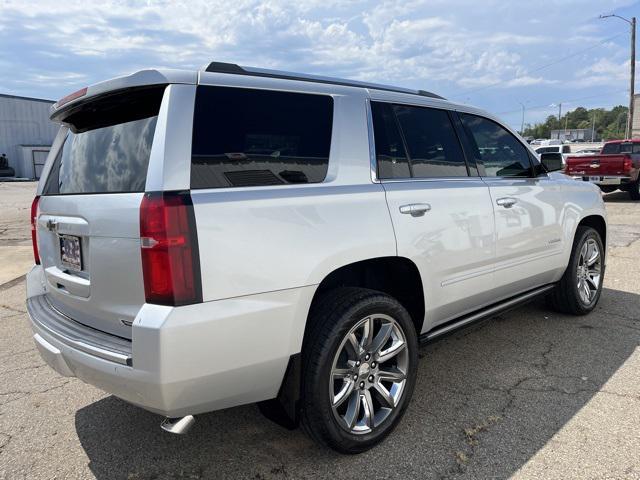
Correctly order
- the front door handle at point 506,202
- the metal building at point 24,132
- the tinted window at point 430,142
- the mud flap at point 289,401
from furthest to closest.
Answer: the metal building at point 24,132 < the front door handle at point 506,202 < the tinted window at point 430,142 < the mud flap at point 289,401

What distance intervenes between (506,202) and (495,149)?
0.51 m

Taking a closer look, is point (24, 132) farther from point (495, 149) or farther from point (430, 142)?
point (430, 142)

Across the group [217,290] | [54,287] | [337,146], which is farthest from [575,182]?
[54,287]

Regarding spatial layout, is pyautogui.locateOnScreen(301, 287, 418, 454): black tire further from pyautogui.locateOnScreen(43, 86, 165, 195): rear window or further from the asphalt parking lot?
pyautogui.locateOnScreen(43, 86, 165, 195): rear window

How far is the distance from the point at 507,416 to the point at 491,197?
4.69ft

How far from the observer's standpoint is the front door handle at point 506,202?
3592mm

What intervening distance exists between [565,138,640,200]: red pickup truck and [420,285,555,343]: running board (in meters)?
11.7

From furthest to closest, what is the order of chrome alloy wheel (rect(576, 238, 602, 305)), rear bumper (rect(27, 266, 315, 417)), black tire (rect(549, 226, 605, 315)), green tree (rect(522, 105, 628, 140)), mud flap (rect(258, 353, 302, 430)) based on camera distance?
1. green tree (rect(522, 105, 628, 140))
2. chrome alloy wheel (rect(576, 238, 602, 305))
3. black tire (rect(549, 226, 605, 315))
4. mud flap (rect(258, 353, 302, 430))
5. rear bumper (rect(27, 266, 315, 417))

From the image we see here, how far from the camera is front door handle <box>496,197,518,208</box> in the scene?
359cm

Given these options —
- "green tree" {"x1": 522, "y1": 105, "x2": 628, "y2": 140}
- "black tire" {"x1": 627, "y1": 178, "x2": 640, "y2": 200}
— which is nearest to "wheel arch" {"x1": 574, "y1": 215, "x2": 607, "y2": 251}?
"black tire" {"x1": 627, "y1": 178, "x2": 640, "y2": 200}

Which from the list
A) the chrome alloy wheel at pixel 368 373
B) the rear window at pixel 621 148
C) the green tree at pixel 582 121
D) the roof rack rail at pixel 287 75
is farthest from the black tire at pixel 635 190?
the green tree at pixel 582 121

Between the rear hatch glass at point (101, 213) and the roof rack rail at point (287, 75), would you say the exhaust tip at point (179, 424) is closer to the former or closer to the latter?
the rear hatch glass at point (101, 213)

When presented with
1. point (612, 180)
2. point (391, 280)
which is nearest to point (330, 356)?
point (391, 280)

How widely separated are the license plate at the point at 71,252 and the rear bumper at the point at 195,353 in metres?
0.32
